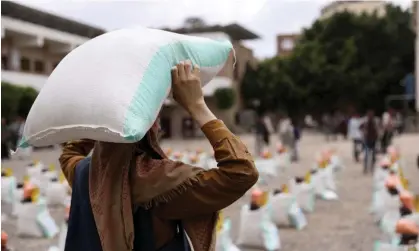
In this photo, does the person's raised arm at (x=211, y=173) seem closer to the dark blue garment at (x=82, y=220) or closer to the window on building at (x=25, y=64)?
the dark blue garment at (x=82, y=220)

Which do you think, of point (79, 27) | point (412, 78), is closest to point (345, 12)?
point (412, 78)

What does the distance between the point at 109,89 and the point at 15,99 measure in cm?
2248

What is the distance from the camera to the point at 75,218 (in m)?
2.12

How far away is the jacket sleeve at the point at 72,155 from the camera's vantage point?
8.15ft

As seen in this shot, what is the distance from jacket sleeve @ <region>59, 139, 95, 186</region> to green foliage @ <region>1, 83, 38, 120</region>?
1985 cm

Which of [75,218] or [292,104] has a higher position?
[75,218]

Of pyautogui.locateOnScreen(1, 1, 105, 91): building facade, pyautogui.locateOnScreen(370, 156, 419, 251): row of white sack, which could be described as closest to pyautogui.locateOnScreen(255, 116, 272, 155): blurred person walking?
pyautogui.locateOnScreen(370, 156, 419, 251): row of white sack

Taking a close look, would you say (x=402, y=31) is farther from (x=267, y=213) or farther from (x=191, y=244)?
(x=191, y=244)

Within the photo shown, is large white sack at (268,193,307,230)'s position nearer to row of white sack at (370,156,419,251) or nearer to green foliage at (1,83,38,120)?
row of white sack at (370,156,419,251)

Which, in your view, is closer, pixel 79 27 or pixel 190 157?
pixel 190 157

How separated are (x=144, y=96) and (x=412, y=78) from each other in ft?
115

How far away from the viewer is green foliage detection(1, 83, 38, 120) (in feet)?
73.2

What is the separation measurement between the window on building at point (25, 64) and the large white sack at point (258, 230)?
2398 centimetres

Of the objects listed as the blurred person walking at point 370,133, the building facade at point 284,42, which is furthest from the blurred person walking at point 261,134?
the building facade at point 284,42
